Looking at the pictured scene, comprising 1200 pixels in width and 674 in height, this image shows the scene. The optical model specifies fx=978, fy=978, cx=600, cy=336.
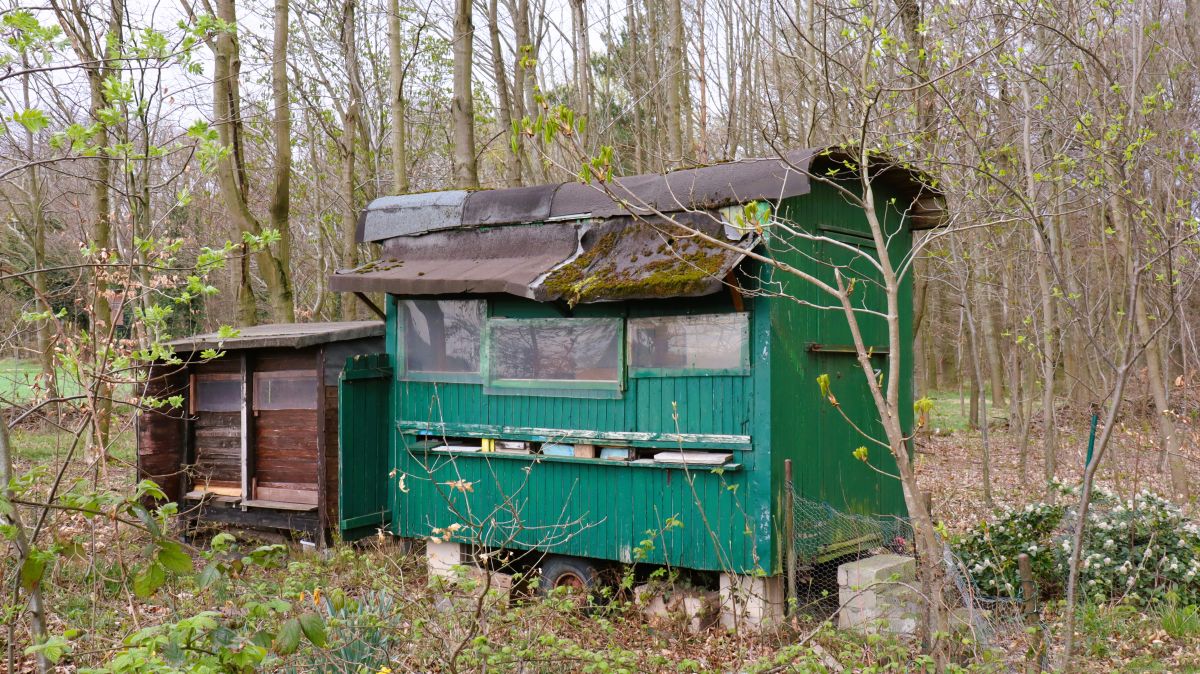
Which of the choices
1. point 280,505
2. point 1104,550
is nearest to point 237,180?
point 280,505

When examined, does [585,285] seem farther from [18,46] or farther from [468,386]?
[18,46]

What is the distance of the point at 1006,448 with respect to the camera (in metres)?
19.6

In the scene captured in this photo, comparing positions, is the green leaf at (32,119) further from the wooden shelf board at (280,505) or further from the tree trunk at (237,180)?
the tree trunk at (237,180)

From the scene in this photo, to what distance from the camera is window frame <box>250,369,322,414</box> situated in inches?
372

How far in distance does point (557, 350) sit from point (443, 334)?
1327 millimetres

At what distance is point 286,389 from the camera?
9.76 metres

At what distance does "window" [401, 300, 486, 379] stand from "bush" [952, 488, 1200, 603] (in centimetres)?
461

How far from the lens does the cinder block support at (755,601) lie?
7379 millimetres

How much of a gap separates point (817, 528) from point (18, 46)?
6.26 meters

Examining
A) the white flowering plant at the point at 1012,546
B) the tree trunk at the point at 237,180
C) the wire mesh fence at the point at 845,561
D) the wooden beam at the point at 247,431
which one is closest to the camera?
the wire mesh fence at the point at 845,561

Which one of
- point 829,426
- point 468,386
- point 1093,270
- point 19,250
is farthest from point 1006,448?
point 19,250

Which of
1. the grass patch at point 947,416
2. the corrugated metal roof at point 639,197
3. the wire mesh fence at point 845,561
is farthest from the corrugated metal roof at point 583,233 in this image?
the grass patch at point 947,416

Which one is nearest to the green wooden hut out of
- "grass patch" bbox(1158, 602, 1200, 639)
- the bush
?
the bush

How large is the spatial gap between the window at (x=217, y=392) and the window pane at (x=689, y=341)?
4.61 m
